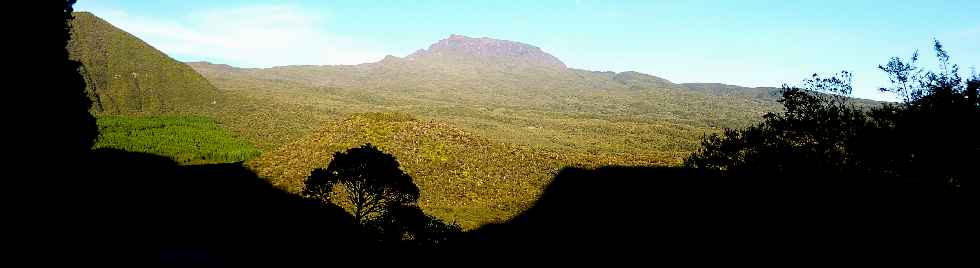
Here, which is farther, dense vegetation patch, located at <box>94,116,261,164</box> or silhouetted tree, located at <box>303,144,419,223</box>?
dense vegetation patch, located at <box>94,116,261,164</box>

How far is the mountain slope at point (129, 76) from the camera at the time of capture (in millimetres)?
109750

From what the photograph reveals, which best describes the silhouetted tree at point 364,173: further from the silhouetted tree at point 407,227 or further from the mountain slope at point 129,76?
the mountain slope at point 129,76

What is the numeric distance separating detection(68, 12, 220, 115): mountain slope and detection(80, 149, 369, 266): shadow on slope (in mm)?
75826

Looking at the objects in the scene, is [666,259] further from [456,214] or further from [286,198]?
[286,198]

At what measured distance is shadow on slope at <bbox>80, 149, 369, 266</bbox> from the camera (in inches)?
711

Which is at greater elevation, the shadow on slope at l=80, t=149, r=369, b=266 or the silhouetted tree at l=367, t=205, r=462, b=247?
the silhouetted tree at l=367, t=205, r=462, b=247

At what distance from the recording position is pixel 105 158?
2159 inches

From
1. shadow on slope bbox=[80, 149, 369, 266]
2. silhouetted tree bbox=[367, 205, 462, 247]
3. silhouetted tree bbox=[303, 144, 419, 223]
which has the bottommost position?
shadow on slope bbox=[80, 149, 369, 266]

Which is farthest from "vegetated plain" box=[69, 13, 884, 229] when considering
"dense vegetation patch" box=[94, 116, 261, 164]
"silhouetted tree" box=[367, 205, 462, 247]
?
"silhouetted tree" box=[367, 205, 462, 247]

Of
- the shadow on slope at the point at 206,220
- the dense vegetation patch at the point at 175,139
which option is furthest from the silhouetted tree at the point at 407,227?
the dense vegetation patch at the point at 175,139

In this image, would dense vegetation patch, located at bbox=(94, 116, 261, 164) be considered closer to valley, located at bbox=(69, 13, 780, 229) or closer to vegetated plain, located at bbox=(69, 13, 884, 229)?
vegetated plain, located at bbox=(69, 13, 884, 229)

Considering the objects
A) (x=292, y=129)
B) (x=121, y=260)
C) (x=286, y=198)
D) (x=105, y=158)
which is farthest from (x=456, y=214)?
(x=292, y=129)

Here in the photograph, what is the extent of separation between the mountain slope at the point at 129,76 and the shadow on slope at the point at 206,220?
75.8 meters

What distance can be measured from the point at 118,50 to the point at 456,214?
14420 centimetres
